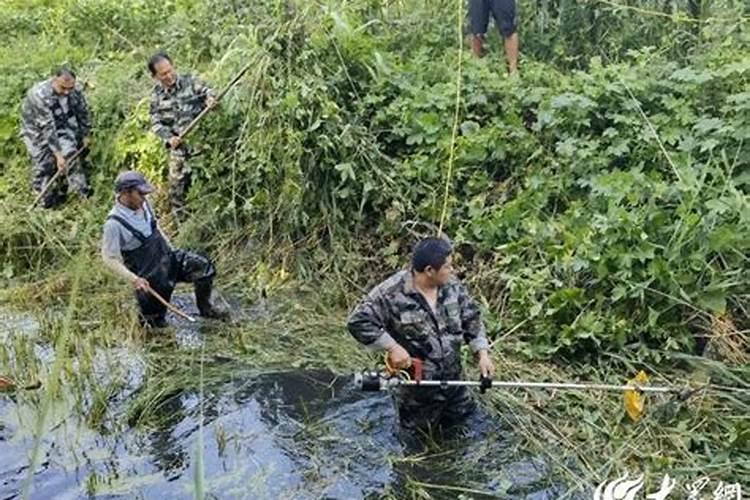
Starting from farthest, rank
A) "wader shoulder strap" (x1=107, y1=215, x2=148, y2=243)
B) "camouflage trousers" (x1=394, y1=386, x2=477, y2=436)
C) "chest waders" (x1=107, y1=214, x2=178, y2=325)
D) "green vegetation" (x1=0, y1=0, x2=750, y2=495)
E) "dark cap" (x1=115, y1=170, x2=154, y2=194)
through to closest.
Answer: "chest waders" (x1=107, y1=214, x2=178, y2=325) → "wader shoulder strap" (x1=107, y1=215, x2=148, y2=243) → "dark cap" (x1=115, y1=170, x2=154, y2=194) → "green vegetation" (x1=0, y1=0, x2=750, y2=495) → "camouflage trousers" (x1=394, y1=386, x2=477, y2=436)

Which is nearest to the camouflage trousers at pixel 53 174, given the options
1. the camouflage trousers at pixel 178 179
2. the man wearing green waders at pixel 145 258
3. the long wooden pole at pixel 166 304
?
the camouflage trousers at pixel 178 179

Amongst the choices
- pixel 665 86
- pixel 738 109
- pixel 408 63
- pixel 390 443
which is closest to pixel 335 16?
pixel 408 63

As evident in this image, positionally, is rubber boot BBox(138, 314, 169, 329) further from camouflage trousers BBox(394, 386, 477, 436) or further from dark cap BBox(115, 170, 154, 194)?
camouflage trousers BBox(394, 386, 477, 436)

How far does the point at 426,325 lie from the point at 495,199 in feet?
9.07

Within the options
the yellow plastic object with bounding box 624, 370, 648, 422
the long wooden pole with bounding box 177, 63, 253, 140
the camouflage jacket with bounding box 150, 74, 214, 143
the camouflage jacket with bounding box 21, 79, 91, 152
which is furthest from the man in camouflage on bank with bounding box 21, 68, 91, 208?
the yellow plastic object with bounding box 624, 370, 648, 422

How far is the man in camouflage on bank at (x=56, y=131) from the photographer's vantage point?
10414 mm

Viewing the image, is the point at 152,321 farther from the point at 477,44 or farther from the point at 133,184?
the point at 477,44

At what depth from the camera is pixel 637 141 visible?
293 inches

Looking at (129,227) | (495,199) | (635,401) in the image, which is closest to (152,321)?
(129,227)

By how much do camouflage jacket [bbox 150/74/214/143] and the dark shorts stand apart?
8.93 feet

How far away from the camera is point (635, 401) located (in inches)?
213

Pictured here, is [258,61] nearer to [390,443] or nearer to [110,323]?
[110,323]

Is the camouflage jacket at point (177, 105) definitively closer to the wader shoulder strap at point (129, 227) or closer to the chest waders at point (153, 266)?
the chest waders at point (153, 266)

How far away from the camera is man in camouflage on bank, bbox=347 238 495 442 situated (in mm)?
5281
